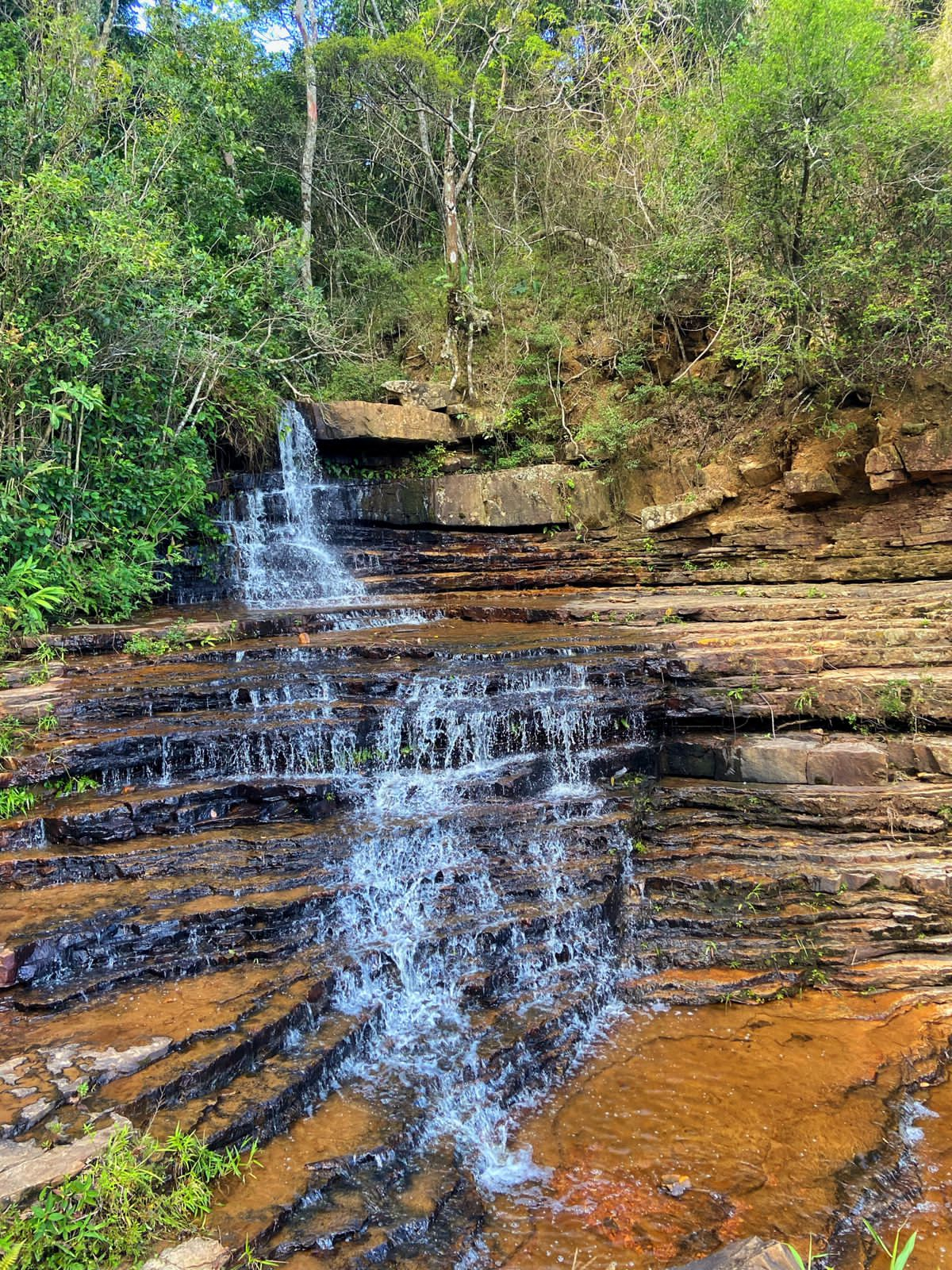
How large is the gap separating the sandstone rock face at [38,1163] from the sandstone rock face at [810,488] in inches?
426

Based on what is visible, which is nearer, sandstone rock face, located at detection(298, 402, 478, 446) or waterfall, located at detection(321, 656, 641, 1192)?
waterfall, located at detection(321, 656, 641, 1192)

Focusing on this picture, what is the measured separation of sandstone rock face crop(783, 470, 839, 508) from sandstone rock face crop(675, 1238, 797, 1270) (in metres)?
10.1

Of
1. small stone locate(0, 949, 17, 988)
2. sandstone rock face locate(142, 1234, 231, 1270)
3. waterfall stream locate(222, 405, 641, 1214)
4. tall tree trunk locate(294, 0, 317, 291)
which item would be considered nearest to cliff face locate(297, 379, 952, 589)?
waterfall stream locate(222, 405, 641, 1214)

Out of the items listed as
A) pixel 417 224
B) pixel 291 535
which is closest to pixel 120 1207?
pixel 291 535

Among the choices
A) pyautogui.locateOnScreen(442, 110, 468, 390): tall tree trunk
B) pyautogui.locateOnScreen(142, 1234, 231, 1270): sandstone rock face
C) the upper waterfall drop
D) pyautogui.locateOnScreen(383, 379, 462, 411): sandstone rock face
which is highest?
pyautogui.locateOnScreen(442, 110, 468, 390): tall tree trunk

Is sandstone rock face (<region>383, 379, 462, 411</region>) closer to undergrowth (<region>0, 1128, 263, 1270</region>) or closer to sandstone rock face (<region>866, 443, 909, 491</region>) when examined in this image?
sandstone rock face (<region>866, 443, 909, 491</region>)

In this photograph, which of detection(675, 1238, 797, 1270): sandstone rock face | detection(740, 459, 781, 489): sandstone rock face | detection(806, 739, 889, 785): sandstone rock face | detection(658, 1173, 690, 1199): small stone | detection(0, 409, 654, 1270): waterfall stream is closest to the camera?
detection(675, 1238, 797, 1270): sandstone rock face

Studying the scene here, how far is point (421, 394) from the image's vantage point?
1396cm

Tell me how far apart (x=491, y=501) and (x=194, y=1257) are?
1111 cm

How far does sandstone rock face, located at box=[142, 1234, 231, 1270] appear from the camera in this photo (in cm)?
269

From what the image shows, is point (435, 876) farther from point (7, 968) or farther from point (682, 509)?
point (682, 509)

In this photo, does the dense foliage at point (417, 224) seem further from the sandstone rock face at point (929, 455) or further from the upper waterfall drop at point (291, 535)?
the sandstone rock face at point (929, 455)

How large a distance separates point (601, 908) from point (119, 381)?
29.9ft

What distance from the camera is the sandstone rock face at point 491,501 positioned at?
12.7 metres
